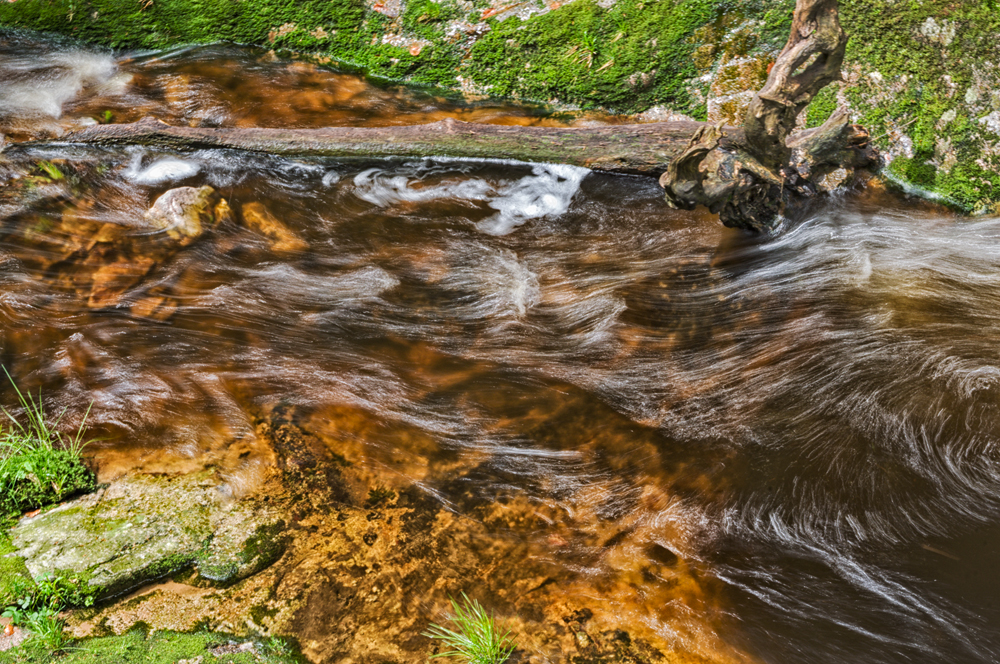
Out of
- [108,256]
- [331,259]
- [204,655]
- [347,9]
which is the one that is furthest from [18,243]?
[204,655]

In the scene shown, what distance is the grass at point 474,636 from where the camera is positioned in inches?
105

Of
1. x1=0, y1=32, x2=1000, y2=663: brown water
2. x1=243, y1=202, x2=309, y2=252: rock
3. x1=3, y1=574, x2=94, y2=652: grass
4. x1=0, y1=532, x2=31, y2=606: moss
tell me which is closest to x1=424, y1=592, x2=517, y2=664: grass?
x1=0, y1=32, x2=1000, y2=663: brown water

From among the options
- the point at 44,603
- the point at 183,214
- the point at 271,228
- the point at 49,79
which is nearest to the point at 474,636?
the point at 44,603

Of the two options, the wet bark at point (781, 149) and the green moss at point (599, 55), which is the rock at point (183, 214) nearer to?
the green moss at point (599, 55)

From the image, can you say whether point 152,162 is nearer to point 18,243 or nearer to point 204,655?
point 18,243

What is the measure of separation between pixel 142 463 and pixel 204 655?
134 centimetres

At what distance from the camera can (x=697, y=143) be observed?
3438 millimetres

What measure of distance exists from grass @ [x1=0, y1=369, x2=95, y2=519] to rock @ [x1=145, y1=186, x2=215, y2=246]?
177cm

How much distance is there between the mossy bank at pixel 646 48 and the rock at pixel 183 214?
191 centimetres

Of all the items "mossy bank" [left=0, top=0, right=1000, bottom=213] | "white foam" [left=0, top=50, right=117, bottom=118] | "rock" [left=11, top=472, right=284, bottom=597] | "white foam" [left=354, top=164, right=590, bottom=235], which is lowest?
"rock" [left=11, top=472, right=284, bottom=597]

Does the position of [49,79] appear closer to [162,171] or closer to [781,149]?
[162,171]

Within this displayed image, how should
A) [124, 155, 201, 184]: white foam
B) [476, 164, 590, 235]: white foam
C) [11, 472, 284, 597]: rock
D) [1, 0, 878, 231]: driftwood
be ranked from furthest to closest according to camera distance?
1. [124, 155, 201, 184]: white foam
2. [476, 164, 590, 235]: white foam
3. [1, 0, 878, 231]: driftwood
4. [11, 472, 284, 597]: rock

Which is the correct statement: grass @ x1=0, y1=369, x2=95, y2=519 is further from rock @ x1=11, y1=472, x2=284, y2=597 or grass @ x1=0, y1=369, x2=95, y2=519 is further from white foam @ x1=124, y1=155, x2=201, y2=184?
white foam @ x1=124, y1=155, x2=201, y2=184

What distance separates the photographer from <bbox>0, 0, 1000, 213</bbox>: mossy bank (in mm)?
4316
